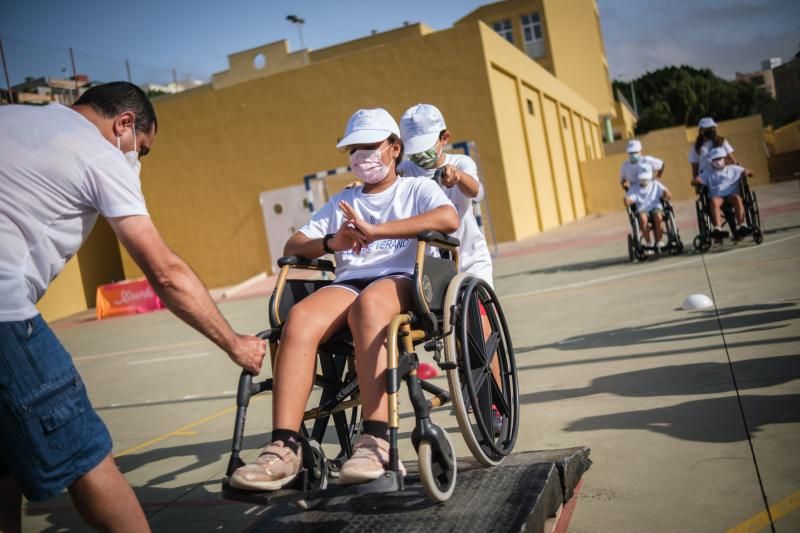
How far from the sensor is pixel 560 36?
137 ft

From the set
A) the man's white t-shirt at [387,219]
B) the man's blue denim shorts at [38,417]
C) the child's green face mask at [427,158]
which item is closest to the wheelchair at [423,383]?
the man's white t-shirt at [387,219]

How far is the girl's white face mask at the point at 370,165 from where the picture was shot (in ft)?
11.4

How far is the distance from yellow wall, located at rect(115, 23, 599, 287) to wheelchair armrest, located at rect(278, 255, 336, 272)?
17.1 metres

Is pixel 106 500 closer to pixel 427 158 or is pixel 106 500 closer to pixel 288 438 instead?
pixel 288 438

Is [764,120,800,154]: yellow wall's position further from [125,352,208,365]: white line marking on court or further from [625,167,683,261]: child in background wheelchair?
[125,352,208,365]: white line marking on court

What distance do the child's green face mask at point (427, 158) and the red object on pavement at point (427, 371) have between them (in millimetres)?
2151

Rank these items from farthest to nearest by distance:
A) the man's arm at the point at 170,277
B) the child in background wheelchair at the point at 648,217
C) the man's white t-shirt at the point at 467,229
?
the child in background wheelchair at the point at 648,217, the man's white t-shirt at the point at 467,229, the man's arm at the point at 170,277

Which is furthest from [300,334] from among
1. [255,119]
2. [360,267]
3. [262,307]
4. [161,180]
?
[161,180]

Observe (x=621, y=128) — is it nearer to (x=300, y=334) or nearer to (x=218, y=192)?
(x=218, y=192)

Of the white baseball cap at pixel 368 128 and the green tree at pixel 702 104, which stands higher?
the green tree at pixel 702 104

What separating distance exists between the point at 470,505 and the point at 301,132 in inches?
792

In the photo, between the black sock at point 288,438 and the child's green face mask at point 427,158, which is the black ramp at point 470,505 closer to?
the black sock at point 288,438

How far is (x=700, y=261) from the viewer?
981cm

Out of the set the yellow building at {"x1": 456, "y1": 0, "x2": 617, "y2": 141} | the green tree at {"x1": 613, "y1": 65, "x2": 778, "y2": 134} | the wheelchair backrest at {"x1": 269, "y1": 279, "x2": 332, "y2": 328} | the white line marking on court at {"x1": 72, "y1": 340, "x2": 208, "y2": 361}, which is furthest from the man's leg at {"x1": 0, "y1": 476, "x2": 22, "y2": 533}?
the green tree at {"x1": 613, "y1": 65, "x2": 778, "y2": 134}
